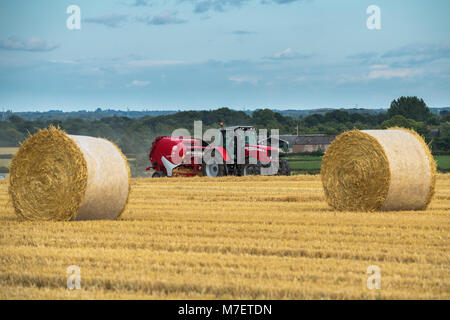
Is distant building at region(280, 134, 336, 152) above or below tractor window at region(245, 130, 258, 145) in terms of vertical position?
below

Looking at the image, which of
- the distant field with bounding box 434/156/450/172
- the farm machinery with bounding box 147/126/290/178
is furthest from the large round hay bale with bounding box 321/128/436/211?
the distant field with bounding box 434/156/450/172

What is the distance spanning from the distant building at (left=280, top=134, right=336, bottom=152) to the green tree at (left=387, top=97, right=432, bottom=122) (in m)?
25.8

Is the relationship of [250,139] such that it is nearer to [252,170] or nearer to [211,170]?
[252,170]

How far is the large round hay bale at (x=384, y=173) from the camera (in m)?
12.2

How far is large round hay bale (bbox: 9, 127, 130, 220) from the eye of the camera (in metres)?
11.2

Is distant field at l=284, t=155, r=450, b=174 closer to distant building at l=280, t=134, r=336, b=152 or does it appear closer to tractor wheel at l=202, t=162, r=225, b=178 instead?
distant building at l=280, t=134, r=336, b=152

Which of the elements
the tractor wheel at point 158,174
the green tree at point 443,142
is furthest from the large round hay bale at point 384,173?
the green tree at point 443,142

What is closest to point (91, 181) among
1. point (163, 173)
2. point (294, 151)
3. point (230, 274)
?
point (230, 274)

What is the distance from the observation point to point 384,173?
12.2 meters

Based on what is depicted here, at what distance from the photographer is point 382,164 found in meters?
12.2

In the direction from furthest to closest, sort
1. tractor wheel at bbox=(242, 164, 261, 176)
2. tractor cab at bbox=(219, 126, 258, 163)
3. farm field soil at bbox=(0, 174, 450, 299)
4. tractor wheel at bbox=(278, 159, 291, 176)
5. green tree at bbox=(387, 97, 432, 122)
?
green tree at bbox=(387, 97, 432, 122)
tractor wheel at bbox=(278, 159, 291, 176)
tractor wheel at bbox=(242, 164, 261, 176)
tractor cab at bbox=(219, 126, 258, 163)
farm field soil at bbox=(0, 174, 450, 299)

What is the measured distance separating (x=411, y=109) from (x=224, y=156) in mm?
65089

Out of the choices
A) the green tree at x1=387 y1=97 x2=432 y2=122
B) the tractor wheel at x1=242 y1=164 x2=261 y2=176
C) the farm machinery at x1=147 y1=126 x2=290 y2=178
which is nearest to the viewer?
the farm machinery at x1=147 y1=126 x2=290 y2=178
